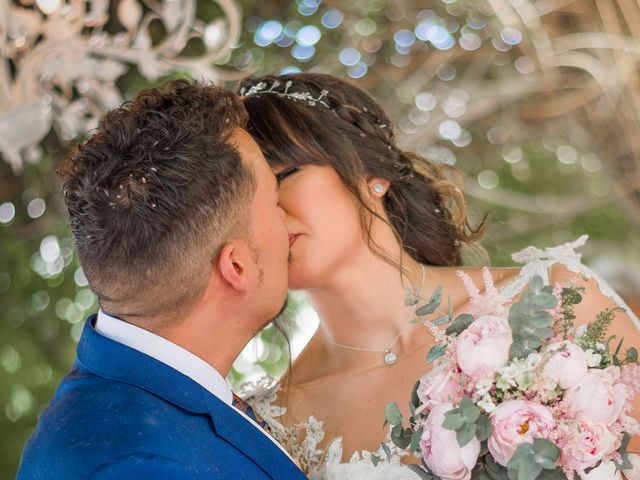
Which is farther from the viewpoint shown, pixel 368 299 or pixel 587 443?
pixel 368 299

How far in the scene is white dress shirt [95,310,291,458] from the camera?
1.89 m

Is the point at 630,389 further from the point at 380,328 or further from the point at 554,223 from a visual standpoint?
the point at 554,223

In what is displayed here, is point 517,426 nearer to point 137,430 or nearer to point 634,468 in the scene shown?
point 634,468

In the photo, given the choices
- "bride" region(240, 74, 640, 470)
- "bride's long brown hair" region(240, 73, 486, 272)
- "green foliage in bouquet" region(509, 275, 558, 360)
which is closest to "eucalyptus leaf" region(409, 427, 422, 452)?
"green foliage in bouquet" region(509, 275, 558, 360)

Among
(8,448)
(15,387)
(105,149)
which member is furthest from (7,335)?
(105,149)

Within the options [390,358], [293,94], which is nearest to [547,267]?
[390,358]

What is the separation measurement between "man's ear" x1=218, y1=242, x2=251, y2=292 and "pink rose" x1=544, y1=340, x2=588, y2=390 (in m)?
0.65

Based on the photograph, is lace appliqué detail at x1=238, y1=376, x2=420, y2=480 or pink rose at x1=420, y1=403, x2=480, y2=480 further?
lace appliqué detail at x1=238, y1=376, x2=420, y2=480

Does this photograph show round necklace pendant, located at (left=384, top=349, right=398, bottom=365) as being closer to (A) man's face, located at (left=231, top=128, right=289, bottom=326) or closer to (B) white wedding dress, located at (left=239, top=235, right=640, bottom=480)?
(B) white wedding dress, located at (left=239, top=235, right=640, bottom=480)

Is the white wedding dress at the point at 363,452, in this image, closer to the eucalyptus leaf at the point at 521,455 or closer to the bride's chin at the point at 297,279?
the bride's chin at the point at 297,279

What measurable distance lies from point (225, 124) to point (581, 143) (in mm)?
3364

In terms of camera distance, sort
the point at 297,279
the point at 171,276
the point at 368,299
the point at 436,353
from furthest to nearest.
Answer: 1. the point at 368,299
2. the point at 297,279
3. the point at 171,276
4. the point at 436,353

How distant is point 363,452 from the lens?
2.40 meters

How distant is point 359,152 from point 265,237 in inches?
28.9
